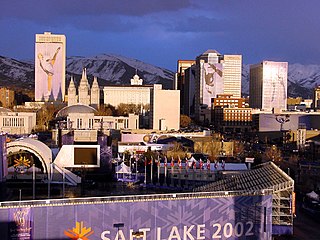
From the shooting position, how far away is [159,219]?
1418cm

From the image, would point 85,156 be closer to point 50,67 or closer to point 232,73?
point 50,67

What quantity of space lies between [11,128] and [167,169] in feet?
84.2

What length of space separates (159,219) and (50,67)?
66017 mm

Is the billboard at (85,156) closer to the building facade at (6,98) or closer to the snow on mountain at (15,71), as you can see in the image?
the building facade at (6,98)

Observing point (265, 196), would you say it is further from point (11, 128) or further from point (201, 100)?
point (201, 100)

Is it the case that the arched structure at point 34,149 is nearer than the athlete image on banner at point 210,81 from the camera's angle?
Yes

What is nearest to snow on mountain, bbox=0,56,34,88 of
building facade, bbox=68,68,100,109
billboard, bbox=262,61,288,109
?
billboard, bbox=262,61,288,109

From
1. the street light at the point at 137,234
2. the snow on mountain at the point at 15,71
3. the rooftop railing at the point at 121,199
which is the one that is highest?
the snow on mountain at the point at 15,71

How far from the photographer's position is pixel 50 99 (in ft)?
246

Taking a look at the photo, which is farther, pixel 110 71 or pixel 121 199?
pixel 110 71

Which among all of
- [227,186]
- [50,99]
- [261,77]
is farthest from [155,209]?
[261,77]

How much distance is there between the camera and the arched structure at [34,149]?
25.0 meters

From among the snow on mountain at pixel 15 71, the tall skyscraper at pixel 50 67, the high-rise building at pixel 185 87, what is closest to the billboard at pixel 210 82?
the high-rise building at pixel 185 87

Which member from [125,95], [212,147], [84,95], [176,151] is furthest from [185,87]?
[176,151]
